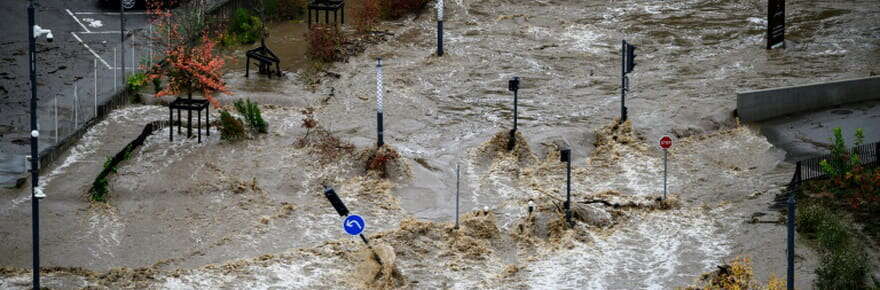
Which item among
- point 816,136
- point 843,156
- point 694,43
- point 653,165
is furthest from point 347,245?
point 694,43

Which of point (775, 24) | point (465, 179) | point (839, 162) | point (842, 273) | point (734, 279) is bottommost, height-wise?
point (734, 279)

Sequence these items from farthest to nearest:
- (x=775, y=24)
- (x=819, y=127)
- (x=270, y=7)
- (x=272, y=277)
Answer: (x=270, y=7) → (x=775, y=24) → (x=819, y=127) → (x=272, y=277)

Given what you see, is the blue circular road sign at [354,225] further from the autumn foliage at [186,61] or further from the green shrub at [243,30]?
the green shrub at [243,30]

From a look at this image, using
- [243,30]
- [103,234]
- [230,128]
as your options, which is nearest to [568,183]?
[230,128]

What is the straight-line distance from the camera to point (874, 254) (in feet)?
82.7

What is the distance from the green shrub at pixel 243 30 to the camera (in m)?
40.9

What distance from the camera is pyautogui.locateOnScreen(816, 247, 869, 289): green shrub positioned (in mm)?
23125

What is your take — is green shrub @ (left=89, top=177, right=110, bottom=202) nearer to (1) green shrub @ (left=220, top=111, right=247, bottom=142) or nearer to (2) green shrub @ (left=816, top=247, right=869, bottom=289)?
(1) green shrub @ (left=220, top=111, right=247, bottom=142)

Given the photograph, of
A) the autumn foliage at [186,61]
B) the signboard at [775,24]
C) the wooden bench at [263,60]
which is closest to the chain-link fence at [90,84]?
the autumn foliage at [186,61]

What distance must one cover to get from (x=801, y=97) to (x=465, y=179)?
33.1 ft

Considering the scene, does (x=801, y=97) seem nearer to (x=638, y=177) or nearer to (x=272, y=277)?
(x=638, y=177)

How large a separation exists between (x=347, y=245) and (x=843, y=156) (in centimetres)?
1065

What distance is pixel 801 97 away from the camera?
114ft

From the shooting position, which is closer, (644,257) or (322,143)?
(644,257)
